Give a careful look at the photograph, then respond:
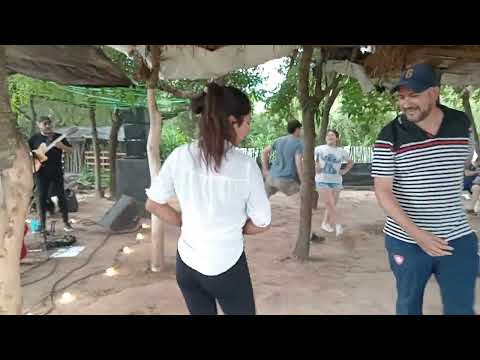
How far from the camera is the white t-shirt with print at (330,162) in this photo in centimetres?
579

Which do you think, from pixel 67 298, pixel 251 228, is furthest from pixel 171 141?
pixel 251 228

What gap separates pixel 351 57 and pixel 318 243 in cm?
254

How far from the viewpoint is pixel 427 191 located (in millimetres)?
1844

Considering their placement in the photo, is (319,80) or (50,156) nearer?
(319,80)

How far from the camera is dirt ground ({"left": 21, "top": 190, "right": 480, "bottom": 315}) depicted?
3397mm

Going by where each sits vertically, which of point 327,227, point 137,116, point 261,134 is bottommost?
point 327,227

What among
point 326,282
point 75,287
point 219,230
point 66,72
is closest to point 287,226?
point 326,282

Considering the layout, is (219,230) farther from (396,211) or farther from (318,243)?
(318,243)

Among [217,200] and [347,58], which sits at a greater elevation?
[347,58]

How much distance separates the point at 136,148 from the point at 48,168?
3224 millimetres

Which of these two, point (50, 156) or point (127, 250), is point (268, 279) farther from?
point (50, 156)

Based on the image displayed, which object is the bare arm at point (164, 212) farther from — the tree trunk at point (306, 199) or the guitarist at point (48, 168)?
the guitarist at point (48, 168)

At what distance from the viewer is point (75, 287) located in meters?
3.96
